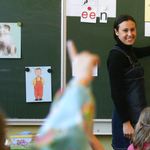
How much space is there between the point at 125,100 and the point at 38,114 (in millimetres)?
966

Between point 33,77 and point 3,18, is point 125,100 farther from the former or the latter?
point 3,18

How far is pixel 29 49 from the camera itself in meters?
2.17

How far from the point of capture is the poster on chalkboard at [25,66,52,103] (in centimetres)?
219

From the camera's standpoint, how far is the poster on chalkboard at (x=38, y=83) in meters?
2.19

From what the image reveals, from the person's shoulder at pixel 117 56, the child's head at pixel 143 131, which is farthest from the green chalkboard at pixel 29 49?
the child's head at pixel 143 131

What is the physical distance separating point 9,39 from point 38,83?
52 centimetres

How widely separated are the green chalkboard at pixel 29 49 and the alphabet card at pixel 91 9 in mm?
138

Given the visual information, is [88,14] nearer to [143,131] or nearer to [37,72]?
[37,72]

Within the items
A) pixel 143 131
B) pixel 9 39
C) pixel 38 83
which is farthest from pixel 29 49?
pixel 143 131

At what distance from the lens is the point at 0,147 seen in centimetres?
63

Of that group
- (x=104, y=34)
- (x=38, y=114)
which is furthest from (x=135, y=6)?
(x=38, y=114)

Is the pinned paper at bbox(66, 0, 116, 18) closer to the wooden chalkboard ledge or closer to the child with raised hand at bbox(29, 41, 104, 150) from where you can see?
the wooden chalkboard ledge

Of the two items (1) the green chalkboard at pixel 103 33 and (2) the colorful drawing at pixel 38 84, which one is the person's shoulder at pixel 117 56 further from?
(2) the colorful drawing at pixel 38 84

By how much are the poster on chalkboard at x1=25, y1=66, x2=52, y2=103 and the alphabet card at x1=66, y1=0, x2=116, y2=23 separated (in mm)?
611
